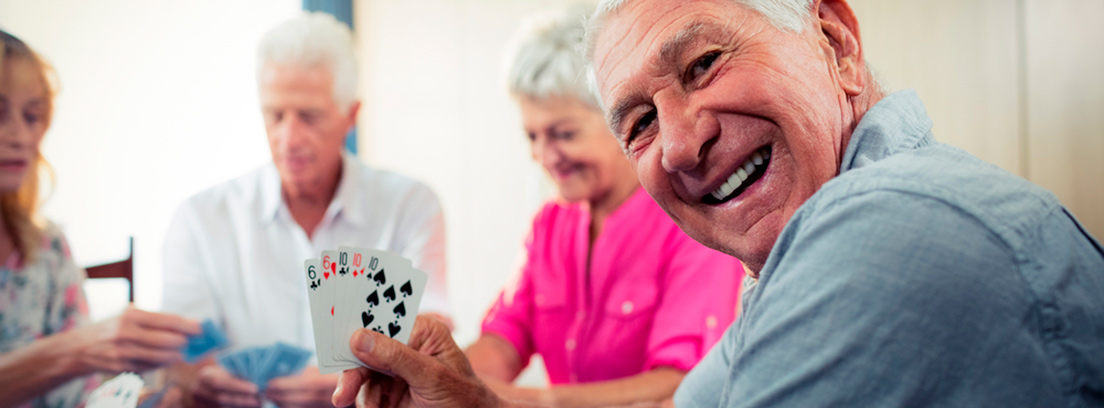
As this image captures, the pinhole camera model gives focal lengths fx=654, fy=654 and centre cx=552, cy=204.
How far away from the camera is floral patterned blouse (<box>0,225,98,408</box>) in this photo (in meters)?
1.37

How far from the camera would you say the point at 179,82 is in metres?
2.28

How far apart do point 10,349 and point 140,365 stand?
0.98 ft

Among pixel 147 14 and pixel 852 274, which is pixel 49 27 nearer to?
pixel 147 14

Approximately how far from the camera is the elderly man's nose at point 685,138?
87cm

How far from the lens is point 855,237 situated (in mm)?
577

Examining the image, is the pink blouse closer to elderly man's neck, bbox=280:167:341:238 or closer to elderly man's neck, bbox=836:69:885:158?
elderly man's neck, bbox=280:167:341:238

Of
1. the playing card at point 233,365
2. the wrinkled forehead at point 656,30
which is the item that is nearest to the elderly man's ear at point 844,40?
the wrinkled forehead at point 656,30

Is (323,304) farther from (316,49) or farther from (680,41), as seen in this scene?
(316,49)

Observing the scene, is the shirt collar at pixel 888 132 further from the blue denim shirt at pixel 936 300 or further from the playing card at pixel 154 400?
the playing card at pixel 154 400

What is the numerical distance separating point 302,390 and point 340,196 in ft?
2.54

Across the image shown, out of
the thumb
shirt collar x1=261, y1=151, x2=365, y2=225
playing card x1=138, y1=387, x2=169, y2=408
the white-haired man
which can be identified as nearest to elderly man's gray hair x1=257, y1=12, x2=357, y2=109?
the white-haired man

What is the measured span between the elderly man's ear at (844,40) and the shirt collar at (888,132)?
6cm

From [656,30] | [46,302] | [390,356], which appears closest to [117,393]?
[46,302]

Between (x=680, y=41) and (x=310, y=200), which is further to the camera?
(x=310, y=200)
